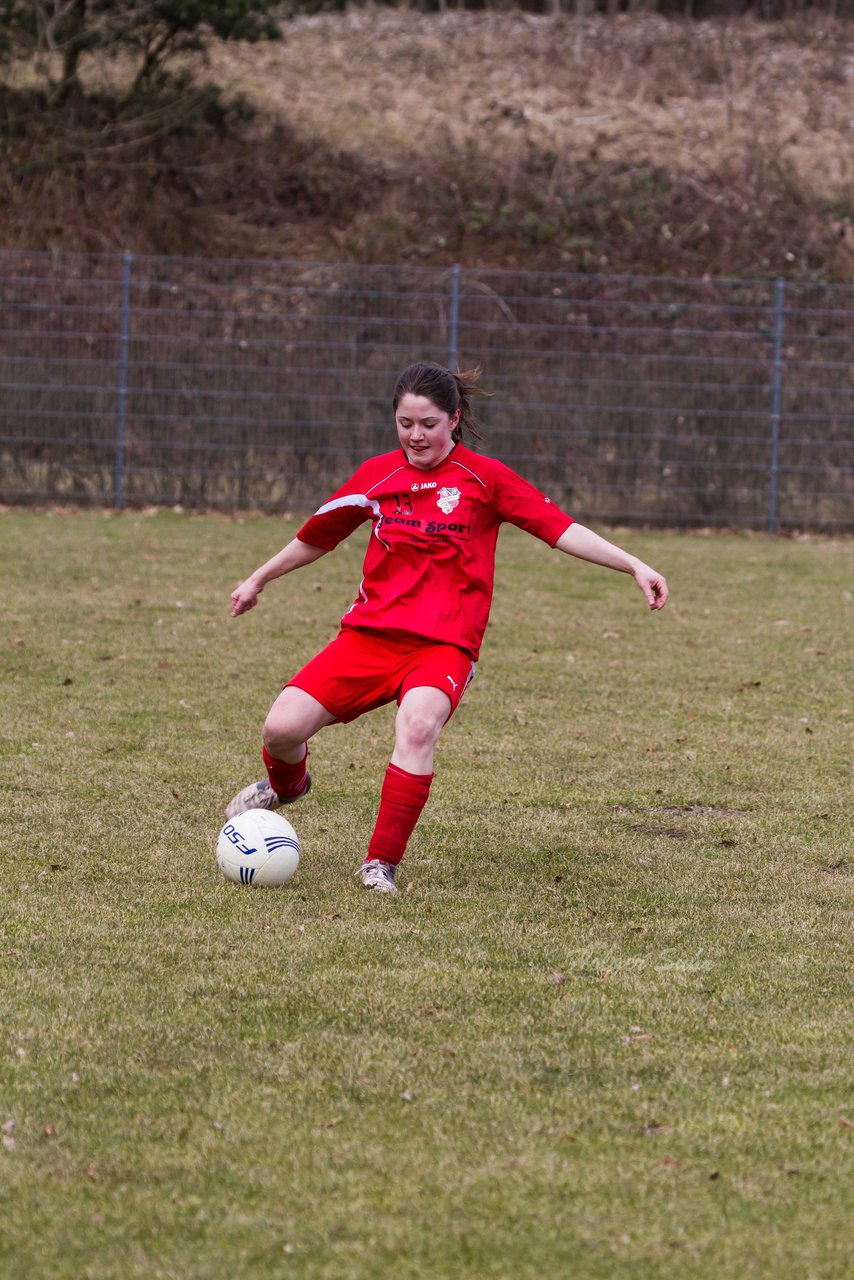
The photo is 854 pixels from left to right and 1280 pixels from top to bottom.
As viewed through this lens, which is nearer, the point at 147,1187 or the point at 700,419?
the point at 147,1187

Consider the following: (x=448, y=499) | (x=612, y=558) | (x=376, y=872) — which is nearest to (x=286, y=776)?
(x=376, y=872)

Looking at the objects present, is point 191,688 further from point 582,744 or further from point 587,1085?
point 587,1085

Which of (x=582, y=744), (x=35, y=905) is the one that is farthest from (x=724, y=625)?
(x=35, y=905)

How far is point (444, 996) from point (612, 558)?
1777 millimetres

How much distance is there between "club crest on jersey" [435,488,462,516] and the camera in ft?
17.5

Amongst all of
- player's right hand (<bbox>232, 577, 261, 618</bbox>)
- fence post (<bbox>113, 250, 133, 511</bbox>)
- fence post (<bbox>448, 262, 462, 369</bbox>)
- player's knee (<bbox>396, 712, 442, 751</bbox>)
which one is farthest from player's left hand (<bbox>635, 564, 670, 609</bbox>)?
fence post (<bbox>113, 250, 133, 511</bbox>)

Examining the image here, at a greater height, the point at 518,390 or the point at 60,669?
the point at 518,390

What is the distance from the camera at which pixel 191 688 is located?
8406 millimetres

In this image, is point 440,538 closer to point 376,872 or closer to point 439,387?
point 439,387

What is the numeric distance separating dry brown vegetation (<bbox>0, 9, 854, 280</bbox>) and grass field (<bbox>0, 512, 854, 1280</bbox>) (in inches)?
604

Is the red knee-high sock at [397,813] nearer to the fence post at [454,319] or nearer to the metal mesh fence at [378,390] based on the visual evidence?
the fence post at [454,319]

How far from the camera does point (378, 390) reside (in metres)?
17.6

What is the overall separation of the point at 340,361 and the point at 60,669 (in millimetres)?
9459

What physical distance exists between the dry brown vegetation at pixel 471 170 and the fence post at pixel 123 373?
16.8 feet
